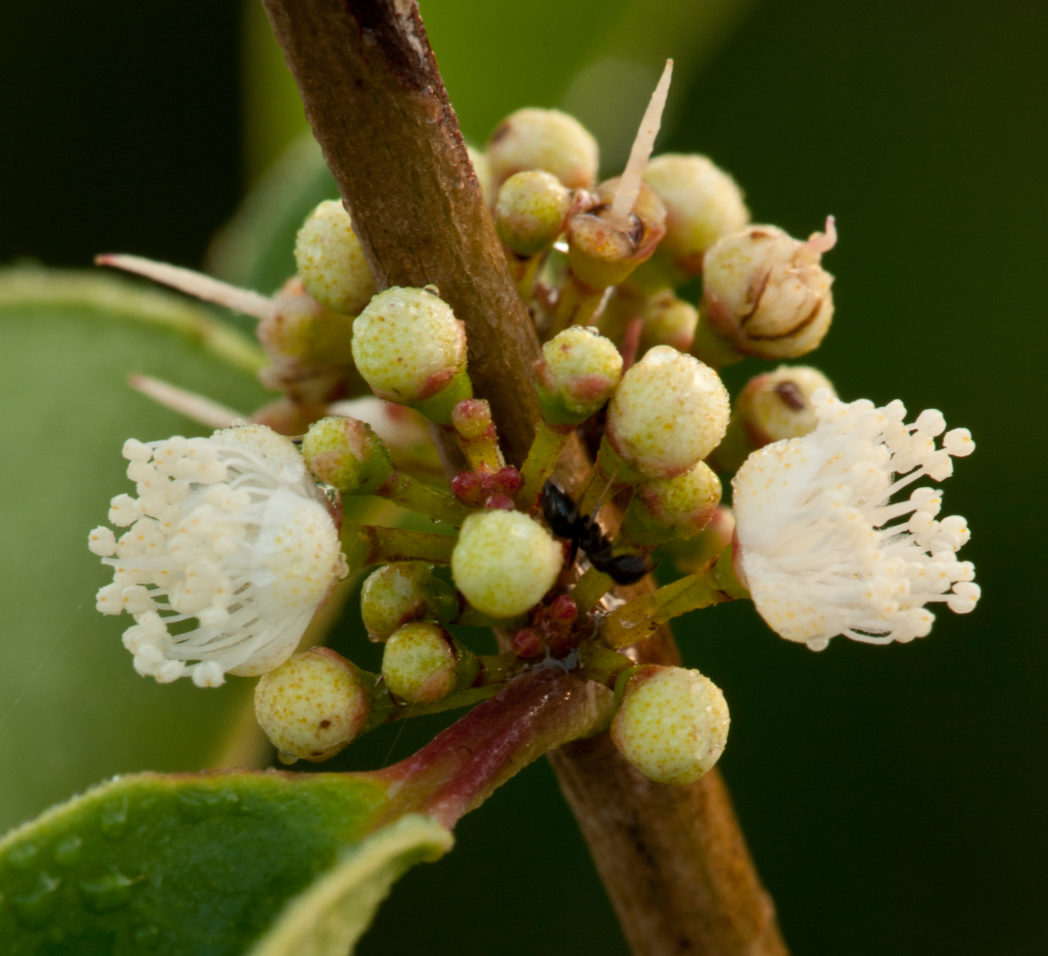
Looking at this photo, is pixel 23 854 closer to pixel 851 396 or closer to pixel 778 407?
pixel 778 407

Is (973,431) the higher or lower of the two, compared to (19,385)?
lower

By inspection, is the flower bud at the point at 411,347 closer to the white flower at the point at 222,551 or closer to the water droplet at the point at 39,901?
the white flower at the point at 222,551

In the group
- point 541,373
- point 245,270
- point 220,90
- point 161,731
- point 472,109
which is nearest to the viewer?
point 541,373

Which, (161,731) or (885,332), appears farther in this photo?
(885,332)

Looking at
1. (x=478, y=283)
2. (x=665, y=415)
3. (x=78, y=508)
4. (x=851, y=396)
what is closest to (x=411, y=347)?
(x=478, y=283)

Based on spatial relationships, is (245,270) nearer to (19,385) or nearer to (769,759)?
(19,385)

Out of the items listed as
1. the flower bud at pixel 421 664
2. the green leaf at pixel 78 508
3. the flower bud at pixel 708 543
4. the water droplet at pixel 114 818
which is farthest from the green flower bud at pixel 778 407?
the green leaf at pixel 78 508

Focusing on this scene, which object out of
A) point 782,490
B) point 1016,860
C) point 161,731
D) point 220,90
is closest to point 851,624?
point 782,490
